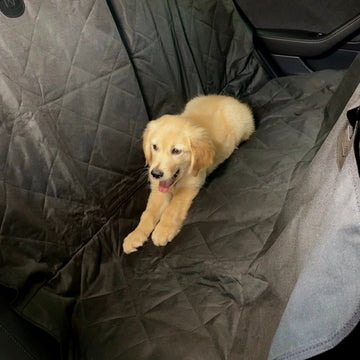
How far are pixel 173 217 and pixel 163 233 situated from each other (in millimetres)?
88

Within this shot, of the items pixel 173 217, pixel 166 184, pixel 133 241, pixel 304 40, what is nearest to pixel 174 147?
pixel 166 184

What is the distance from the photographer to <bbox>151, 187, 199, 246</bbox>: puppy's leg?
1.33 metres

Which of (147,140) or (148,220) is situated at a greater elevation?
(147,140)

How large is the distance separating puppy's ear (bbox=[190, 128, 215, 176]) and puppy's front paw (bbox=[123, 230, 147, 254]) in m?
0.32

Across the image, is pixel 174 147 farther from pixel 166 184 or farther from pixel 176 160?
pixel 166 184

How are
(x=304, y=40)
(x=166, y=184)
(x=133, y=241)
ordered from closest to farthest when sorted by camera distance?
1. (x=133, y=241)
2. (x=166, y=184)
3. (x=304, y=40)

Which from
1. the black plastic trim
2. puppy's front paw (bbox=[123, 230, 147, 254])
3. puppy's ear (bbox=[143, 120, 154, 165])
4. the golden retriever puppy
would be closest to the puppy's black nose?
the golden retriever puppy

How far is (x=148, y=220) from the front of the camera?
1.42 m

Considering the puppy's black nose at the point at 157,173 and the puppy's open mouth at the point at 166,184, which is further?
the puppy's open mouth at the point at 166,184

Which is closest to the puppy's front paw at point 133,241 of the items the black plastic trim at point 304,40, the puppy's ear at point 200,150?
the puppy's ear at point 200,150

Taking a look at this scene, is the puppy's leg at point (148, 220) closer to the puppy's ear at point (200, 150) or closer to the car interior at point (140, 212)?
the car interior at point (140, 212)

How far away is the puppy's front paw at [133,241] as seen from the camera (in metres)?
1.32

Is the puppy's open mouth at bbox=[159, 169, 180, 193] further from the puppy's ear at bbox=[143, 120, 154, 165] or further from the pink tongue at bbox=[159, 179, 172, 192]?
the puppy's ear at bbox=[143, 120, 154, 165]

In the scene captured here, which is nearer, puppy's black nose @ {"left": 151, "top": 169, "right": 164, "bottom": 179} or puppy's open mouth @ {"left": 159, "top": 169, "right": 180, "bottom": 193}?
puppy's black nose @ {"left": 151, "top": 169, "right": 164, "bottom": 179}
